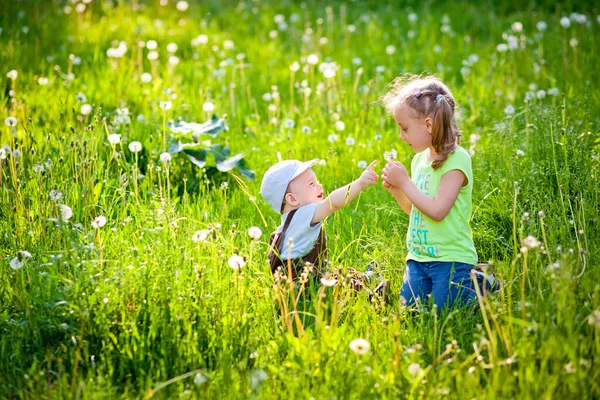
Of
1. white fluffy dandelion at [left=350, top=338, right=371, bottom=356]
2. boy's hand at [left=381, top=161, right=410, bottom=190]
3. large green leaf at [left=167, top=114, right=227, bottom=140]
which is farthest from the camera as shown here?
large green leaf at [left=167, top=114, right=227, bottom=140]

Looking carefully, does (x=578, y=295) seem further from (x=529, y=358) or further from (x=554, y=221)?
(x=554, y=221)

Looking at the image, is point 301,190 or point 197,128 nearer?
Answer: point 301,190

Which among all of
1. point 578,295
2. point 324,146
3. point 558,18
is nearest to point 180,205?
point 324,146

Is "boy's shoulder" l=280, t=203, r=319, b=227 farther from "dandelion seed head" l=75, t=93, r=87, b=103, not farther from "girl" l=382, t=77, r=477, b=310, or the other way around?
"dandelion seed head" l=75, t=93, r=87, b=103

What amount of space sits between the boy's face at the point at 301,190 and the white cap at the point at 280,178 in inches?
1.4

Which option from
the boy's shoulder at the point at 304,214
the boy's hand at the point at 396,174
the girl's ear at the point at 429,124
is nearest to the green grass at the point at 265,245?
the boy's shoulder at the point at 304,214

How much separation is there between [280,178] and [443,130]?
2.55 ft

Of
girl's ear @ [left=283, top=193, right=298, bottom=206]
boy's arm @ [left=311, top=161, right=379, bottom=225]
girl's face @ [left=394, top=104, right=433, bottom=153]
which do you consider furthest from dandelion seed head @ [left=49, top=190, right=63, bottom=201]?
girl's face @ [left=394, top=104, right=433, bottom=153]

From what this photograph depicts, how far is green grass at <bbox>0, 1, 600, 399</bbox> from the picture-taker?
2.61m

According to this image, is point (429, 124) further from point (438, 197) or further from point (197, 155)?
point (197, 155)

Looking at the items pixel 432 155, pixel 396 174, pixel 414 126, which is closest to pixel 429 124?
pixel 414 126

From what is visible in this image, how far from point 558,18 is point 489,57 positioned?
1.90m

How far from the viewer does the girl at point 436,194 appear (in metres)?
3.27

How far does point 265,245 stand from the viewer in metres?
3.85
